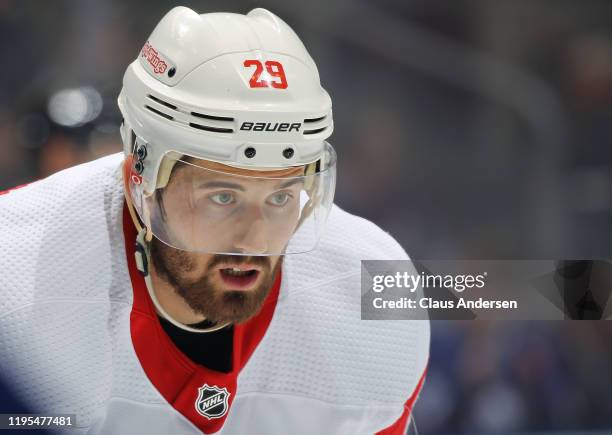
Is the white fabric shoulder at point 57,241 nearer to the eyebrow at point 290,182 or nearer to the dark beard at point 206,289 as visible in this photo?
the dark beard at point 206,289

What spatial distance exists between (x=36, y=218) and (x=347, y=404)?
0.60 m

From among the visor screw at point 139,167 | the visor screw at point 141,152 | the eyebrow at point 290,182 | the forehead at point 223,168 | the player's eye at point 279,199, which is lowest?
the player's eye at point 279,199

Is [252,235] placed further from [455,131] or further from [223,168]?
[455,131]

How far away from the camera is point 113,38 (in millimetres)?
2838

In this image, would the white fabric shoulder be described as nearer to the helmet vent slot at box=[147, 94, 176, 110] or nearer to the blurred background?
the helmet vent slot at box=[147, 94, 176, 110]

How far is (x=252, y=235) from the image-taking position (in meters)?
1.49

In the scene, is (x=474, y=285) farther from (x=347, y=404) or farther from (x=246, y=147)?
(x=246, y=147)

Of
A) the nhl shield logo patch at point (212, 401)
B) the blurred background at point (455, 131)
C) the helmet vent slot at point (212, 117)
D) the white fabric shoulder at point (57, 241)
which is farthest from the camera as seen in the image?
the blurred background at point (455, 131)

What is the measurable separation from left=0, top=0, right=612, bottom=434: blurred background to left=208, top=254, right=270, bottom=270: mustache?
3.29ft

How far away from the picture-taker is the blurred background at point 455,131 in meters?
2.58

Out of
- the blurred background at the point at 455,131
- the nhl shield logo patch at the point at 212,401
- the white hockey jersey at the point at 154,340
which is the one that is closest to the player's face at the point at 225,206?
the white hockey jersey at the point at 154,340

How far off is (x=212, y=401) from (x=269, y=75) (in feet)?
1.80

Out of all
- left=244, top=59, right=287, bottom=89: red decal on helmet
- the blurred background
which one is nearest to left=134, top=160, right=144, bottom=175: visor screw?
left=244, top=59, right=287, bottom=89: red decal on helmet

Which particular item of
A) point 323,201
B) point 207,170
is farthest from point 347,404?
point 207,170
